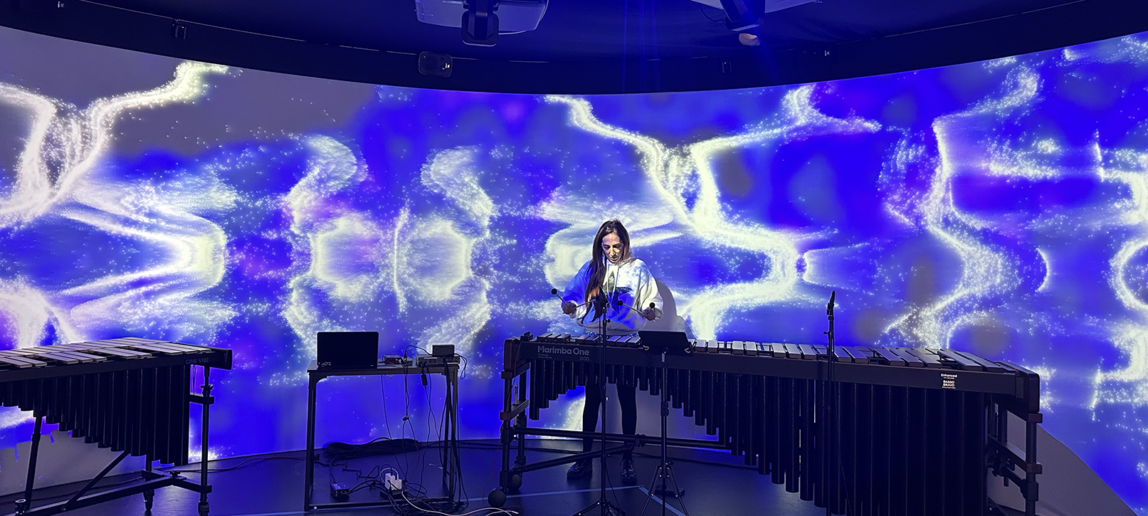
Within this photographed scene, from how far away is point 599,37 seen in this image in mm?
4781

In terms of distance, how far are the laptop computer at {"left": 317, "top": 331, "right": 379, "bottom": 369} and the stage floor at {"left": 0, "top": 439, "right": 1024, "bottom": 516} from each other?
2.56 ft

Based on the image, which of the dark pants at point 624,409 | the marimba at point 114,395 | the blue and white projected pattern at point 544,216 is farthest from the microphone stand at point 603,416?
the marimba at point 114,395

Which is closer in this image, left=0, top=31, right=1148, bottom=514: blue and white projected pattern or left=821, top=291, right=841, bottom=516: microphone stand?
left=821, top=291, right=841, bottom=516: microphone stand

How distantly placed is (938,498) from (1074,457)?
1.55 meters

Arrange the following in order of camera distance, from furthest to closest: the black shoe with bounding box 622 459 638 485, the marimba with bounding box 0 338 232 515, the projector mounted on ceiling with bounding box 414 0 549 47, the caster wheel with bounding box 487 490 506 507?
the black shoe with bounding box 622 459 638 485, the projector mounted on ceiling with bounding box 414 0 549 47, the caster wheel with bounding box 487 490 506 507, the marimba with bounding box 0 338 232 515

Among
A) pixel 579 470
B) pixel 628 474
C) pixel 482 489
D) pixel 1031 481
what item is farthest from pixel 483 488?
pixel 1031 481

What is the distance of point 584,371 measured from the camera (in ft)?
12.3

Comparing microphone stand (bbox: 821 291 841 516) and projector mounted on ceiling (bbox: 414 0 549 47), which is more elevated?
projector mounted on ceiling (bbox: 414 0 549 47)

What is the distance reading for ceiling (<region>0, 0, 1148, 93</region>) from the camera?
4.05 metres

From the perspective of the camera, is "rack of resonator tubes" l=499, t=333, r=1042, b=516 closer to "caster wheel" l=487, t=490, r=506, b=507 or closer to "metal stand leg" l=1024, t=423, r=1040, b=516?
"metal stand leg" l=1024, t=423, r=1040, b=516

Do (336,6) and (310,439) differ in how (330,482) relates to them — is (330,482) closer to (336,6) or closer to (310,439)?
(310,439)

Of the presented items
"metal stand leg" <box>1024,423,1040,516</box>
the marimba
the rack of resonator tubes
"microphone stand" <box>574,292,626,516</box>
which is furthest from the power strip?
"metal stand leg" <box>1024,423,1040,516</box>

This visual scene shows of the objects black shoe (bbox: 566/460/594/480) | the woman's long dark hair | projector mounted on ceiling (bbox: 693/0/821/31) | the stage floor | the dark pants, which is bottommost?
the stage floor

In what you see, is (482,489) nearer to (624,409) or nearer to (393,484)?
(393,484)
